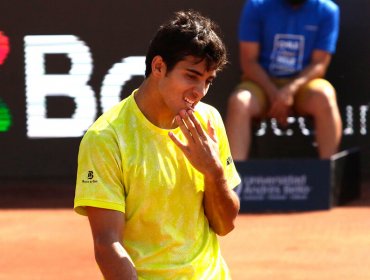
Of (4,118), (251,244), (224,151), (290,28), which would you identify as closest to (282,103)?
(290,28)

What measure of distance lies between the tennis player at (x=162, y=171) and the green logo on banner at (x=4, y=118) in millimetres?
5709

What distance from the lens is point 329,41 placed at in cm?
812

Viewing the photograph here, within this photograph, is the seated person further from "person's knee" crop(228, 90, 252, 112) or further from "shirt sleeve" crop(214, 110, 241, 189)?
"shirt sleeve" crop(214, 110, 241, 189)

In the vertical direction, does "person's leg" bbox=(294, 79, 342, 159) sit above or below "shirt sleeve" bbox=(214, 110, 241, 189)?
below

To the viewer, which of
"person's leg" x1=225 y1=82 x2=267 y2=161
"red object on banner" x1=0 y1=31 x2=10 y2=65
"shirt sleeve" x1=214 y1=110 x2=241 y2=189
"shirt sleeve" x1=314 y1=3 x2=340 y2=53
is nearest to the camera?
"shirt sleeve" x1=214 y1=110 x2=241 y2=189

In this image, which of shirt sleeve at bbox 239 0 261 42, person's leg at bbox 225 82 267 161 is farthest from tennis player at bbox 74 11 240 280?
shirt sleeve at bbox 239 0 261 42

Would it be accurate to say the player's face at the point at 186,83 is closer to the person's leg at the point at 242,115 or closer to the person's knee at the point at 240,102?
the person's leg at the point at 242,115

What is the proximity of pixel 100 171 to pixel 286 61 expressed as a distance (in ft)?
16.8

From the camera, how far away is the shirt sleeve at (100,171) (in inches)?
125

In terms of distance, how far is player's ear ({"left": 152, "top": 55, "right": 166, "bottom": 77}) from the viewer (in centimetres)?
327

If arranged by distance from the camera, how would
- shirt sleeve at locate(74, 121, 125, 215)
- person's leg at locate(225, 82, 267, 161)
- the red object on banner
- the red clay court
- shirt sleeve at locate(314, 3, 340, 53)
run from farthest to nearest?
the red object on banner
shirt sleeve at locate(314, 3, 340, 53)
person's leg at locate(225, 82, 267, 161)
the red clay court
shirt sleeve at locate(74, 121, 125, 215)

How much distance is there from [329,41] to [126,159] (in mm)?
5126

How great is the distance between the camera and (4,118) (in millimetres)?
8984

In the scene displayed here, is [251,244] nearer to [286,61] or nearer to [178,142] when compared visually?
[286,61]
